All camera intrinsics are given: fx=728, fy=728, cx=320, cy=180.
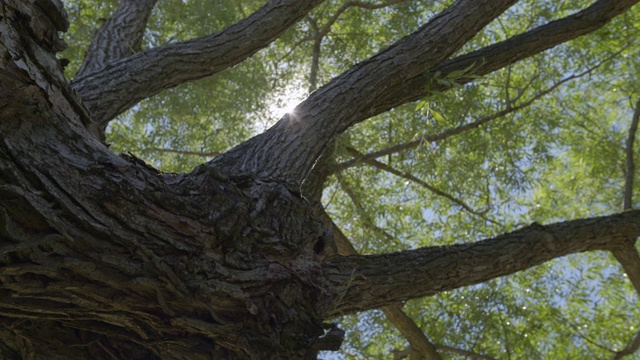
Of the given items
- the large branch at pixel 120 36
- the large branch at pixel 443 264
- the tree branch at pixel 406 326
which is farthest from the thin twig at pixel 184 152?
the large branch at pixel 443 264

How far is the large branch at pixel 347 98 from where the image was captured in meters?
1.98

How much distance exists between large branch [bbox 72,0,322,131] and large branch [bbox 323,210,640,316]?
864 millimetres

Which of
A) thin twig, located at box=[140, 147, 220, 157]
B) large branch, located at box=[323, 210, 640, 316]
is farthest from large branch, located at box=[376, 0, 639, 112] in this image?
thin twig, located at box=[140, 147, 220, 157]

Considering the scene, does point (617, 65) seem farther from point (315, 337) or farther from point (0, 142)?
point (0, 142)

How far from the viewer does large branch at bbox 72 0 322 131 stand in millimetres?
2266

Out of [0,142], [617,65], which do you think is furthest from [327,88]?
[617,65]

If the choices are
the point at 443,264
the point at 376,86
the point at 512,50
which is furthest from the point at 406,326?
the point at 376,86

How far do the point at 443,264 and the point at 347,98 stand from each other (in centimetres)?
61

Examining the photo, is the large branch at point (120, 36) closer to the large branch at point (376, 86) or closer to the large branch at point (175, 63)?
the large branch at point (175, 63)

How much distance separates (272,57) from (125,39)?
5.94 feet

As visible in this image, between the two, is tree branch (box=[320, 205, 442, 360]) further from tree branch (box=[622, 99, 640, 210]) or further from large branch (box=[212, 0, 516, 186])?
large branch (box=[212, 0, 516, 186])

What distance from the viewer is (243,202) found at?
1.68m

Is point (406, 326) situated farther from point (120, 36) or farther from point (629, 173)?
point (120, 36)

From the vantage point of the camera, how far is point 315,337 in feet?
5.45
